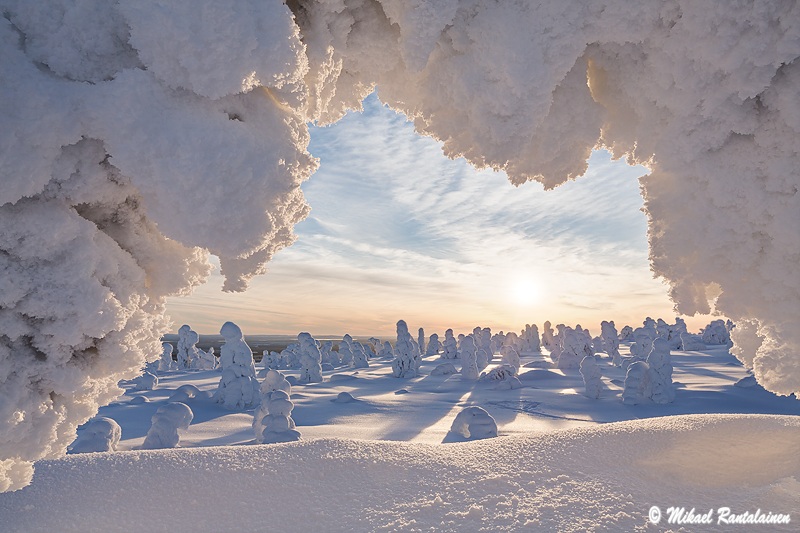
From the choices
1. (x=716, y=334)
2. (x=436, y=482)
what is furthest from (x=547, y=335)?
(x=436, y=482)

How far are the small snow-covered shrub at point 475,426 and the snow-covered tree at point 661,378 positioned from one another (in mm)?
7024

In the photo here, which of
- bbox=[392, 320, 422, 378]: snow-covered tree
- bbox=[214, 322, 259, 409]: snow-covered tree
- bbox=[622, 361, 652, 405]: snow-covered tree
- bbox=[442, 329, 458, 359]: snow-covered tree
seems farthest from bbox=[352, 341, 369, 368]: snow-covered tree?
bbox=[622, 361, 652, 405]: snow-covered tree

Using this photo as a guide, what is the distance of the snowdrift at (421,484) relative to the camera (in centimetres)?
224

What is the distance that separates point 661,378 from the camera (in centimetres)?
1205

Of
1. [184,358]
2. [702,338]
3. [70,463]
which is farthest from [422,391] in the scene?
[702,338]

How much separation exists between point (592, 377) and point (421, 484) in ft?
37.1

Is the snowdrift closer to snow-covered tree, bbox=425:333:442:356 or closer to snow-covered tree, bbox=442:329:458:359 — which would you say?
snow-covered tree, bbox=442:329:458:359

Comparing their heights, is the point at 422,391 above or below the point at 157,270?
below

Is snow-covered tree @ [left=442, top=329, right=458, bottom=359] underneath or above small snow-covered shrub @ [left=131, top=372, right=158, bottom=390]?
above

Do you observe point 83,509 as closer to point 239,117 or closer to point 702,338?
point 239,117

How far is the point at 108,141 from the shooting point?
75.5 inches

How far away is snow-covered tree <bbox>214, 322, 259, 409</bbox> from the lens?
457 inches

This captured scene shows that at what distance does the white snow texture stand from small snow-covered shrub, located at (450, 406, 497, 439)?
4.66m

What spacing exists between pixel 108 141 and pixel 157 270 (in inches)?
29.1
